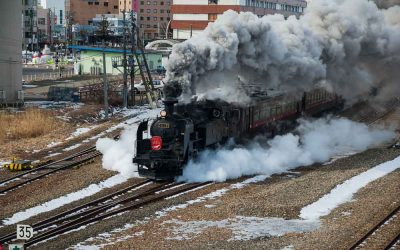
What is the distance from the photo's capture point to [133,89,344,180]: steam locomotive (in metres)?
19.5

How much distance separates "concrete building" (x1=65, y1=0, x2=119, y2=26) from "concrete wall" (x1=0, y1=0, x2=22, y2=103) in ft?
371

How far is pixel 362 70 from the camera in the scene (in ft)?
98.2

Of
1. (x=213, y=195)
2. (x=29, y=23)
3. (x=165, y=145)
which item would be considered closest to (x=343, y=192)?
A: (x=213, y=195)

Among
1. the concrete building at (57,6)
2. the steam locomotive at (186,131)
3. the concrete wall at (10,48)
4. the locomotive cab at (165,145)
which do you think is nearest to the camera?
the locomotive cab at (165,145)

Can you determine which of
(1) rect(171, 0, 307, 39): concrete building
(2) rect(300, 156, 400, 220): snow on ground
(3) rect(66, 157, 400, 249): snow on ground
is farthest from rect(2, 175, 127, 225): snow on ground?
(1) rect(171, 0, 307, 39): concrete building

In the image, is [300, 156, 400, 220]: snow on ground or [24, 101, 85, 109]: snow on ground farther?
[24, 101, 85, 109]: snow on ground

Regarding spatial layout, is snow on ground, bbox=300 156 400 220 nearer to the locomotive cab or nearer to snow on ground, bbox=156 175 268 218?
snow on ground, bbox=156 175 268 218

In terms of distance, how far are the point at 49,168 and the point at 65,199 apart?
17.4ft

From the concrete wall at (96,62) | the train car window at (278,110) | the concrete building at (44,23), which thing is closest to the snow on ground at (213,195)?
the train car window at (278,110)

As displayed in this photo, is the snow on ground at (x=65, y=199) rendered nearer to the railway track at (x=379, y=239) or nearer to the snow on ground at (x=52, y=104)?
the railway track at (x=379, y=239)

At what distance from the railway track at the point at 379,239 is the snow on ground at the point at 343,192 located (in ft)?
5.77

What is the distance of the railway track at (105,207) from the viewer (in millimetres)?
14694

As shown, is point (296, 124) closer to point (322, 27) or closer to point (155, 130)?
point (322, 27)

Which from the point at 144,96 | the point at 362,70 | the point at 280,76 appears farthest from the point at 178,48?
Answer: the point at 144,96
